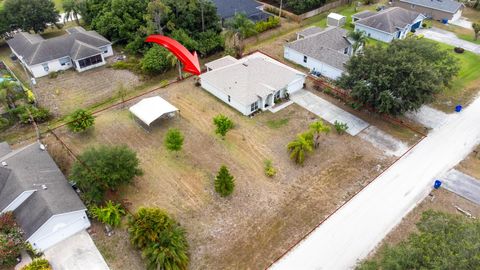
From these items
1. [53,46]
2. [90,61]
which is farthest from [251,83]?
[53,46]

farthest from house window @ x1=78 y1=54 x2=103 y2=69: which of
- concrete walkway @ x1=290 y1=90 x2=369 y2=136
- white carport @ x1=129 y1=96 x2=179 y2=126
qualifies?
concrete walkway @ x1=290 y1=90 x2=369 y2=136

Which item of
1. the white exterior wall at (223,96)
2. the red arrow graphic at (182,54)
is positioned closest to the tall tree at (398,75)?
the white exterior wall at (223,96)

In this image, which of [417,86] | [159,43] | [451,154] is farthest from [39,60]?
[451,154]

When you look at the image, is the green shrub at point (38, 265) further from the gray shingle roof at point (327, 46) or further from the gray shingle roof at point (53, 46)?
the gray shingle roof at point (327, 46)

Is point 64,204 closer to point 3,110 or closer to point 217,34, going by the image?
point 3,110

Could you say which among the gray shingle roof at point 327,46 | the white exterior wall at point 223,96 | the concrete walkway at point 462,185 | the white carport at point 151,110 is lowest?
the concrete walkway at point 462,185

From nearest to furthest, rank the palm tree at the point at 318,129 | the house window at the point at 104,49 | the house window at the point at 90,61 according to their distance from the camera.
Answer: the palm tree at the point at 318,129 → the house window at the point at 90,61 → the house window at the point at 104,49
